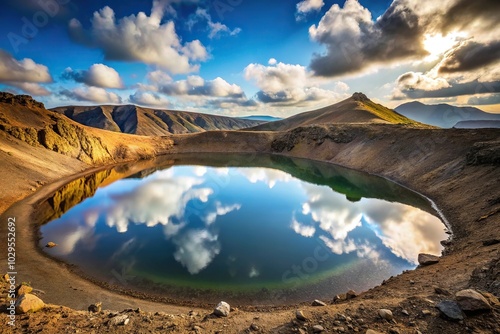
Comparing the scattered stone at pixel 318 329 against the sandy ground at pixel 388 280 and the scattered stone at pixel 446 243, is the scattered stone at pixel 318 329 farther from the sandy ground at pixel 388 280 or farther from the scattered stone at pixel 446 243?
the scattered stone at pixel 446 243

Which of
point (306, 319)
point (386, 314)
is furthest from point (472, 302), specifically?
point (306, 319)

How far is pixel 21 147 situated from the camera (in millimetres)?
53250

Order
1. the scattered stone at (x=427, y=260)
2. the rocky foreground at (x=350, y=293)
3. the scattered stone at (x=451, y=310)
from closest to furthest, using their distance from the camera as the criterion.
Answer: the scattered stone at (x=451, y=310)
the rocky foreground at (x=350, y=293)
the scattered stone at (x=427, y=260)

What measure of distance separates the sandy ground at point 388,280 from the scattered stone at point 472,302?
Answer: 0.79 ft

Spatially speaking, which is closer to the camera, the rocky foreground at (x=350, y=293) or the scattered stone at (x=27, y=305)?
the rocky foreground at (x=350, y=293)

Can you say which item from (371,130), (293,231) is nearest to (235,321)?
(293,231)

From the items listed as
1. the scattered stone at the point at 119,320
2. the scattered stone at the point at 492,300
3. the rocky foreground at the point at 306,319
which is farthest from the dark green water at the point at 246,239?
the scattered stone at the point at 492,300

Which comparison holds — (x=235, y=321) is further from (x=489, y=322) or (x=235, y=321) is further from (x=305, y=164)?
(x=305, y=164)

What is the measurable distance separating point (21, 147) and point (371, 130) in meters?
90.6

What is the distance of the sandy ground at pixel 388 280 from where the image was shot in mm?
9031

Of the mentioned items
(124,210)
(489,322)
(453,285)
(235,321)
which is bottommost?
(124,210)

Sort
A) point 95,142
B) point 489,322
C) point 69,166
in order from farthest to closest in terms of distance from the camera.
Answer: point 95,142
point 69,166
point 489,322

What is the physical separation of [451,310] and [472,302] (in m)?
0.66

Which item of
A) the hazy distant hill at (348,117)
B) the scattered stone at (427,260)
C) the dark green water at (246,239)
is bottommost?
the dark green water at (246,239)
